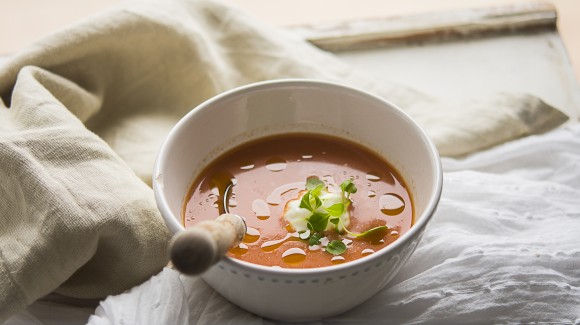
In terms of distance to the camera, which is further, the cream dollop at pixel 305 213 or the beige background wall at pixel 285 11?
the beige background wall at pixel 285 11

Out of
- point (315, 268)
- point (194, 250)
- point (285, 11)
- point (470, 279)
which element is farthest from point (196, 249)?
point (285, 11)

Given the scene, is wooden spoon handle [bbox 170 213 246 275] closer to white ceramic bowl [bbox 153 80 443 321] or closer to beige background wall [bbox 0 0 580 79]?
white ceramic bowl [bbox 153 80 443 321]

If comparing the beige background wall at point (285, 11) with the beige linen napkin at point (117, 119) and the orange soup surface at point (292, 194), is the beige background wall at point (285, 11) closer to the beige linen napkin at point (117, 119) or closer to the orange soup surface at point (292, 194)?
the beige linen napkin at point (117, 119)

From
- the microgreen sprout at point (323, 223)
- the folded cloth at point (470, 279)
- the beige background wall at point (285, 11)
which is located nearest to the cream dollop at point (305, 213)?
the microgreen sprout at point (323, 223)

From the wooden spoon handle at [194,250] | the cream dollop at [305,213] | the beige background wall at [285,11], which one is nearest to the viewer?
the wooden spoon handle at [194,250]

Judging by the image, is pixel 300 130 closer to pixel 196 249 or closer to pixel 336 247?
pixel 336 247
